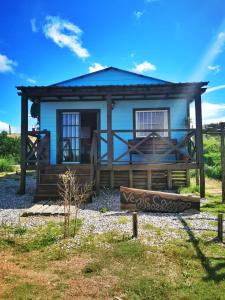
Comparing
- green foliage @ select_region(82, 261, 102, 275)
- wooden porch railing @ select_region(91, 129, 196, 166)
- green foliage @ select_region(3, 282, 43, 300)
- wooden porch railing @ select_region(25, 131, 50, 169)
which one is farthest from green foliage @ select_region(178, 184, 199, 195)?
green foliage @ select_region(3, 282, 43, 300)

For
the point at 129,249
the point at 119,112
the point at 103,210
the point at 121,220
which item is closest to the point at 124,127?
the point at 119,112

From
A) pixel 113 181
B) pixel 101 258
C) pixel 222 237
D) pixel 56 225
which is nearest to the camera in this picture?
pixel 101 258

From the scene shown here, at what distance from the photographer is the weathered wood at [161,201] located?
7.52 meters

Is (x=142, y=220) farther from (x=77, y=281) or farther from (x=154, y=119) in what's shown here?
(x=154, y=119)

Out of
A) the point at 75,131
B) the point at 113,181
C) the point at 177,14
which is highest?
the point at 177,14

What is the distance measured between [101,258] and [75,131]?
838 centimetres

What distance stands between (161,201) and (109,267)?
143 inches

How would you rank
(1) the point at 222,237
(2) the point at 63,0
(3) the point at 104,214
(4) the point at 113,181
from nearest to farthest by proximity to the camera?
(1) the point at 222,237 → (3) the point at 104,214 → (2) the point at 63,0 → (4) the point at 113,181

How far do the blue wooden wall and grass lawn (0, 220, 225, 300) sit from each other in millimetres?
6911

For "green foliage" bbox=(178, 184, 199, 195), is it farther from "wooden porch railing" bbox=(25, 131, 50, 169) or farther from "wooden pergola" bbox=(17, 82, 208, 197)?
Result: "wooden porch railing" bbox=(25, 131, 50, 169)

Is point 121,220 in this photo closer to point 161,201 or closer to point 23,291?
point 161,201

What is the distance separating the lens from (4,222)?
672 centimetres

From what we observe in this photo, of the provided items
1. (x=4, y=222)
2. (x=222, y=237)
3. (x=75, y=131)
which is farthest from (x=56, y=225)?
(x=75, y=131)

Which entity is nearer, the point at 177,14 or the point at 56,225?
the point at 56,225
